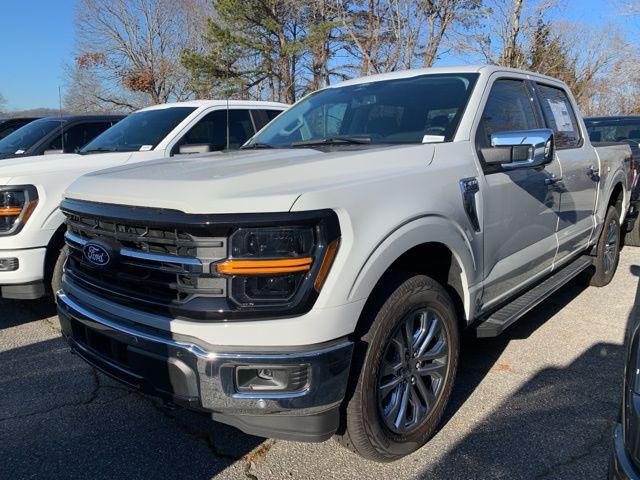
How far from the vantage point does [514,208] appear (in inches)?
127

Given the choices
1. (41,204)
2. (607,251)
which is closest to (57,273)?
(41,204)

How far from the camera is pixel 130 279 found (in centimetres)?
228

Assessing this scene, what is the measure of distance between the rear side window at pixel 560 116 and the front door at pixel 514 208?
0.86 feet

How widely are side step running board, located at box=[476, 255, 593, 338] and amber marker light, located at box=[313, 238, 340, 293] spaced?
141 cm

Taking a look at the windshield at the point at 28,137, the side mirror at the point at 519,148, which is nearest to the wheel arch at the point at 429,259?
the side mirror at the point at 519,148

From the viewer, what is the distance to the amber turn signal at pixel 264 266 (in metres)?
1.98

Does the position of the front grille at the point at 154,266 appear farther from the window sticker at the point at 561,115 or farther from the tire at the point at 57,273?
the window sticker at the point at 561,115

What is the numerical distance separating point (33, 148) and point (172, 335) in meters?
5.59

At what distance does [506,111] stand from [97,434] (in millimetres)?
3164

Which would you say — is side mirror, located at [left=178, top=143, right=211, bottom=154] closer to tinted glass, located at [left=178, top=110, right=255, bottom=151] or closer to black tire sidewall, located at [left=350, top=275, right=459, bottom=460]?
tinted glass, located at [left=178, top=110, right=255, bottom=151]

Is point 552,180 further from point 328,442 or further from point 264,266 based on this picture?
point 264,266

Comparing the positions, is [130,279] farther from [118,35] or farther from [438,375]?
[118,35]

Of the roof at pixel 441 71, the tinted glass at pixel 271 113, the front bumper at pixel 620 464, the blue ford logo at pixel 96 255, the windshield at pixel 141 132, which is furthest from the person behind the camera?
the tinted glass at pixel 271 113

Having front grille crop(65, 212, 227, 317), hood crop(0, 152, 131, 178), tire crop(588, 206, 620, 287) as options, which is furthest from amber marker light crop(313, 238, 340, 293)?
tire crop(588, 206, 620, 287)
